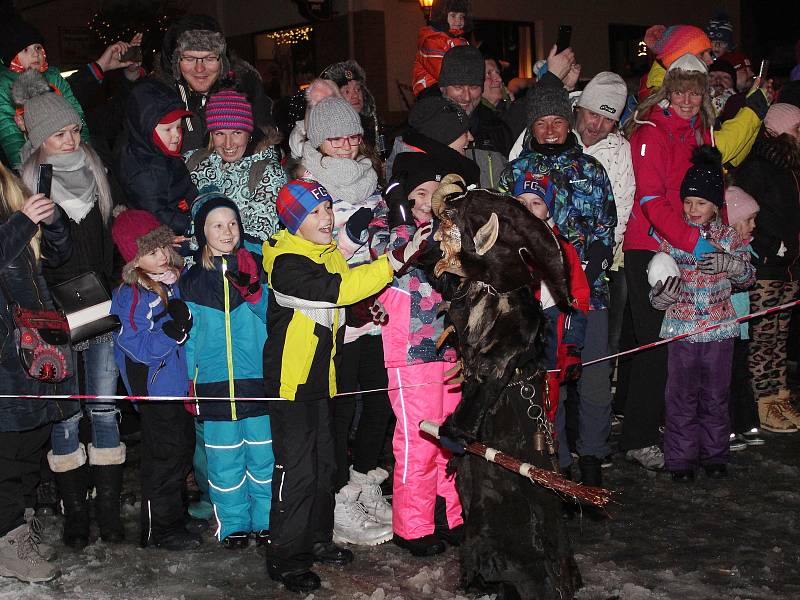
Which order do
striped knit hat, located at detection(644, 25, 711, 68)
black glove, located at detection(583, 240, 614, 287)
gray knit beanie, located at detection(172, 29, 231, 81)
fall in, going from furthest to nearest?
striped knit hat, located at detection(644, 25, 711, 68)
gray knit beanie, located at detection(172, 29, 231, 81)
black glove, located at detection(583, 240, 614, 287)

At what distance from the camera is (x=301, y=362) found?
4.67m

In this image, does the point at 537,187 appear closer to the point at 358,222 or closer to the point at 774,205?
the point at 358,222

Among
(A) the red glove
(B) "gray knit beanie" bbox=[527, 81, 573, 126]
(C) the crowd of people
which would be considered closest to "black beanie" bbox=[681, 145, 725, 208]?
(C) the crowd of people

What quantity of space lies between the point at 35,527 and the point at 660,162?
441 centimetres

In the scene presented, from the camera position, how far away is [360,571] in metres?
4.84

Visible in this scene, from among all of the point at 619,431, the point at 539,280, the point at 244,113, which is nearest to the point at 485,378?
the point at 539,280

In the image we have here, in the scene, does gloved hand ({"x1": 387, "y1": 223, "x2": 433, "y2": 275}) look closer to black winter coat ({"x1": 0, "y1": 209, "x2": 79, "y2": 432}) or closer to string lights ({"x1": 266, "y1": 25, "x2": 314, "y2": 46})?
black winter coat ({"x1": 0, "y1": 209, "x2": 79, "y2": 432})

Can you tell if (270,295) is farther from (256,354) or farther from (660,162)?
(660,162)

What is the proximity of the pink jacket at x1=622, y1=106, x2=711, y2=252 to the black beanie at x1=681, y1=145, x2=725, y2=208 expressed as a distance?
176 mm

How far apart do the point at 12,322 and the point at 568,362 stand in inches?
116

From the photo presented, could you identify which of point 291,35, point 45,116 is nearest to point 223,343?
point 45,116

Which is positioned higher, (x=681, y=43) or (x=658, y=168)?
(x=681, y=43)

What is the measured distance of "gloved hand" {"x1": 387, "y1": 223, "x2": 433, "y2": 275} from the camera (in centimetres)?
442

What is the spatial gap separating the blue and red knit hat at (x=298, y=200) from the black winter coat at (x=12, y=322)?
128cm
